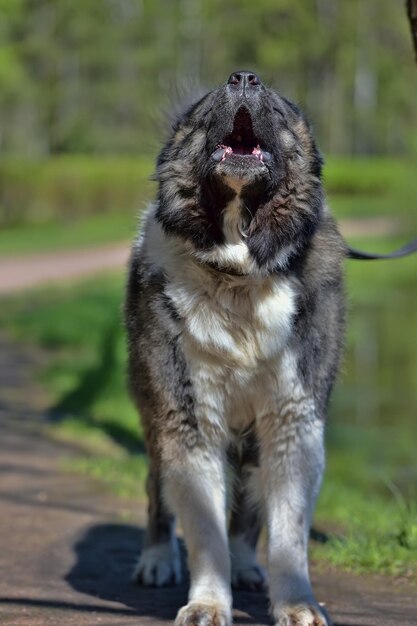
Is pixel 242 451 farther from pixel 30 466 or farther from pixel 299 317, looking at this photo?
pixel 30 466

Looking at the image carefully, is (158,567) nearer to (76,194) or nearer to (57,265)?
(57,265)

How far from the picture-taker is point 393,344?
1625 centimetres

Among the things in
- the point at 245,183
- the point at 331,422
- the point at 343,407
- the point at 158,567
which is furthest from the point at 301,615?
the point at 343,407

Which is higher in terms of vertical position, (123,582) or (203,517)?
(203,517)

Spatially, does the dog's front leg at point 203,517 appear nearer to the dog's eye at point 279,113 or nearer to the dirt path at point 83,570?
the dirt path at point 83,570

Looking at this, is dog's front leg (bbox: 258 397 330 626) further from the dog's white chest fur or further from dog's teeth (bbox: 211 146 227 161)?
dog's teeth (bbox: 211 146 227 161)

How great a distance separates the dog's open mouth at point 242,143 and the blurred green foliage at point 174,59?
46.6m

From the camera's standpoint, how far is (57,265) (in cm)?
2492

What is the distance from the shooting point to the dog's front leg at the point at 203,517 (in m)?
4.57

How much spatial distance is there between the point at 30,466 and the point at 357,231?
24.9 m

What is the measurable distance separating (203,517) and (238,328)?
0.77 meters

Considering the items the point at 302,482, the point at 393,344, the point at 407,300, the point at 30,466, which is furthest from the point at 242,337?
the point at 407,300

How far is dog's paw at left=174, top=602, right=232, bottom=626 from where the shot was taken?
443 centimetres

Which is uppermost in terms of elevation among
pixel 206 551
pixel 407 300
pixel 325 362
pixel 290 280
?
pixel 290 280
